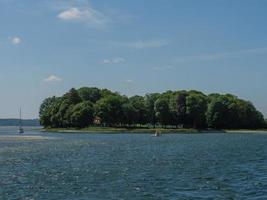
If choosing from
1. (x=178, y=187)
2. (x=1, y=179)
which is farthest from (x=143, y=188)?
(x=1, y=179)

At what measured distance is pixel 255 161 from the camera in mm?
68125

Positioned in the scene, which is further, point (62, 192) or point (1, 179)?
point (1, 179)

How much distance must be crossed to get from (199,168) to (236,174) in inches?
268

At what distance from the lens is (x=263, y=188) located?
42.2 m

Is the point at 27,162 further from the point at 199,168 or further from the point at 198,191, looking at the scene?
the point at 198,191

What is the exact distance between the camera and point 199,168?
58656 millimetres

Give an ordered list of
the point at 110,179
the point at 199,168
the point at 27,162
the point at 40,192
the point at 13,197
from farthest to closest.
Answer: the point at 27,162 → the point at 199,168 → the point at 110,179 → the point at 40,192 → the point at 13,197

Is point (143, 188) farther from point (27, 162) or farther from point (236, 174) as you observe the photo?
point (27, 162)

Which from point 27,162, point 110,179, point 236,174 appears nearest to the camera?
point 110,179

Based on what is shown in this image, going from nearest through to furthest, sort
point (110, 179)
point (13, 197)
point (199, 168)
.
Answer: point (13, 197) → point (110, 179) → point (199, 168)

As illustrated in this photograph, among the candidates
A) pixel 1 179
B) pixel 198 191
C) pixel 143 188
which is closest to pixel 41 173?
pixel 1 179

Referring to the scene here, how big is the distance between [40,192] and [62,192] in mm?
1594

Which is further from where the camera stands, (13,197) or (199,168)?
(199,168)

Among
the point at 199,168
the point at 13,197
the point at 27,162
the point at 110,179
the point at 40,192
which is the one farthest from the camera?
the point at 27,162
